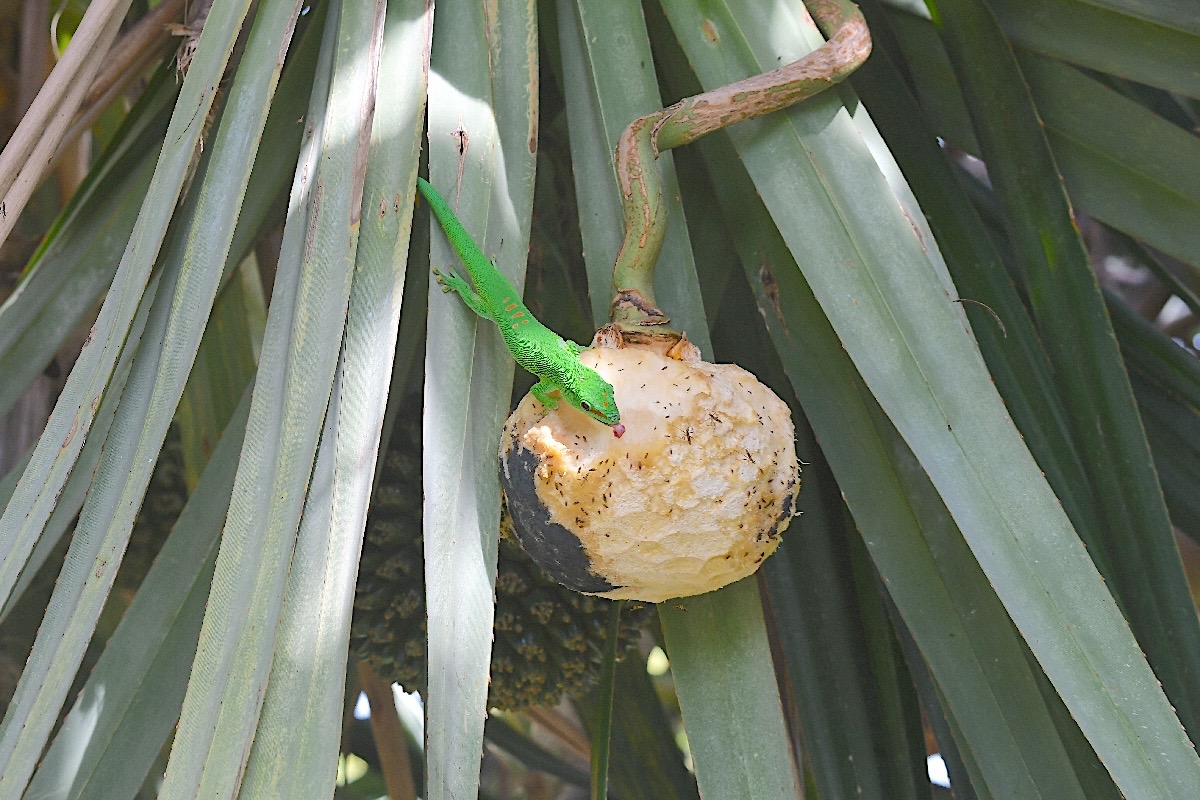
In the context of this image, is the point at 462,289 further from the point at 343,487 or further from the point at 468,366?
the point at 343,487

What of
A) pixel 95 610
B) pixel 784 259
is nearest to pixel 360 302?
pixel 95 610

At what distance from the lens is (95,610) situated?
2.13 feet

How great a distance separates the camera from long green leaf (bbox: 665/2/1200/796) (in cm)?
66

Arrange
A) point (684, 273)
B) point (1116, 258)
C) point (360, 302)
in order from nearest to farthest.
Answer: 1. point (360, 302)
2. point (684, 273)
3. point (1116, 258)

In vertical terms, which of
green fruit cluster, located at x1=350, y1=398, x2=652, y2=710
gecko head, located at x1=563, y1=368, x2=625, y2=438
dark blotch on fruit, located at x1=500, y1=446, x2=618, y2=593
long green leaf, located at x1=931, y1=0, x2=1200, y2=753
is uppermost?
gecko head, located at x1=563, y1=368, x2=625, y2=438

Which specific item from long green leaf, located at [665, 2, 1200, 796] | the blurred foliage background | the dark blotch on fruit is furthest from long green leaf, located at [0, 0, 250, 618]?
long green leaf, located at [665, 2, 1200, 796]

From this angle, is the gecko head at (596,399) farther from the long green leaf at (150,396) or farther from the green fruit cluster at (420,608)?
the green fruit cluster at (420,608)

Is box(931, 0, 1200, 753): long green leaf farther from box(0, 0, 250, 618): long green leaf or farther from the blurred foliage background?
box(0, 0, 250, 618): long green leaf

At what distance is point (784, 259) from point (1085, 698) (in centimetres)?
43

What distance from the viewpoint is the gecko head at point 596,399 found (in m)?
0.75

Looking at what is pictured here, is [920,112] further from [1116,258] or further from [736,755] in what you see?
[1116,258]

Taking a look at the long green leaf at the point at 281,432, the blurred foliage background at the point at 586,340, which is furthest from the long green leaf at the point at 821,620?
the long green leaf at the point at 281,432

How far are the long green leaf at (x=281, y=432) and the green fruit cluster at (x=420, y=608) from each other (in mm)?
544

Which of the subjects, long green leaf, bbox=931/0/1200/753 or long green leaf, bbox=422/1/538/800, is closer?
long green leaf, bbox=422/1/538/800
